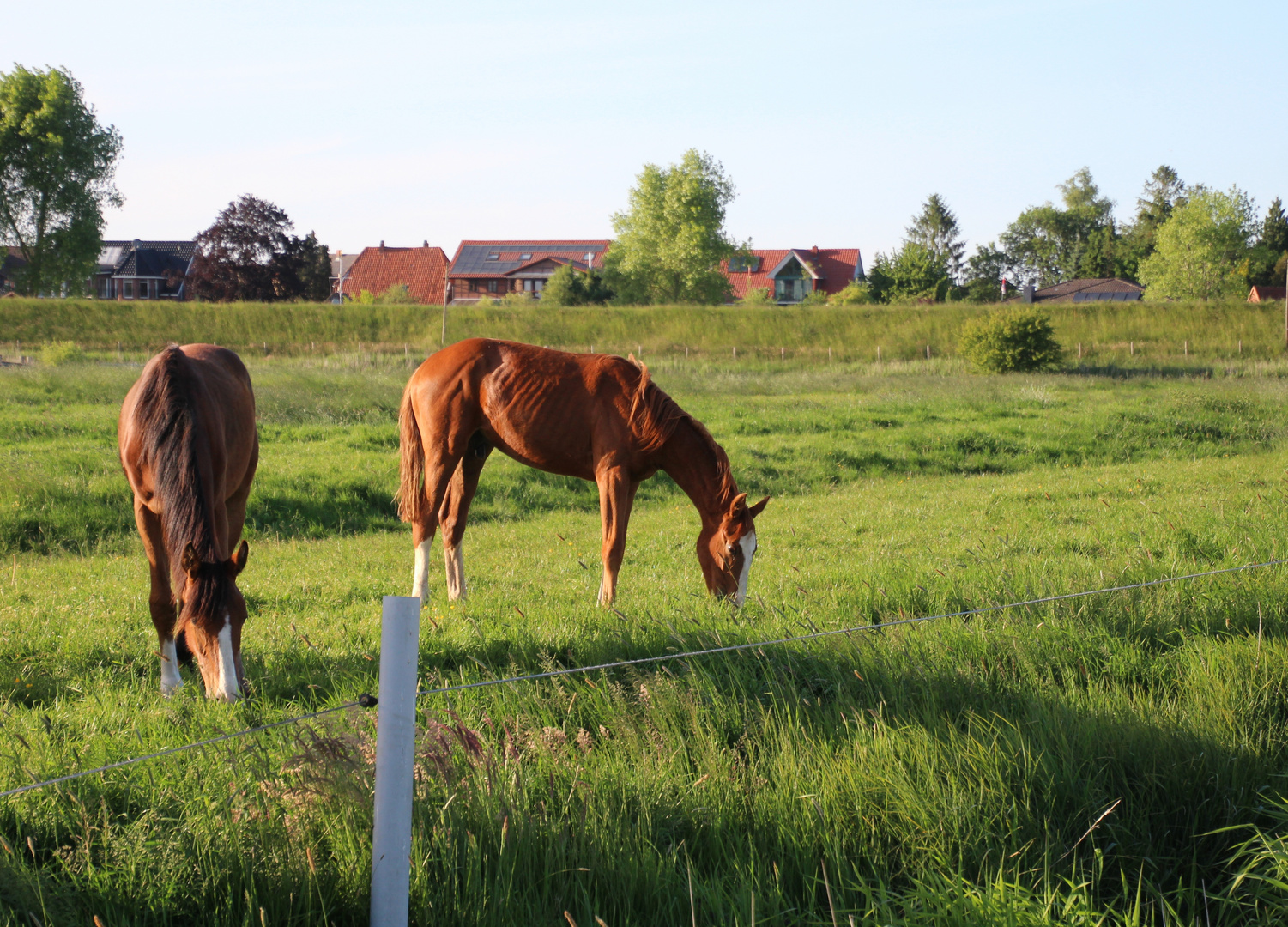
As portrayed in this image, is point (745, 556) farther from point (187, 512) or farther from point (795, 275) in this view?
point (795, 275)

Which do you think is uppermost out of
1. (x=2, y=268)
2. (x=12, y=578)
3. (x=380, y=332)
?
(x=2, y=268)

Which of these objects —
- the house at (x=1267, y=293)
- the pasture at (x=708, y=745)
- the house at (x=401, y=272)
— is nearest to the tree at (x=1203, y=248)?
the house at (x=1267, y=293)

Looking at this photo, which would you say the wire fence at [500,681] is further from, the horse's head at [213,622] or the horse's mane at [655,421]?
the horse's mane at [655,421]

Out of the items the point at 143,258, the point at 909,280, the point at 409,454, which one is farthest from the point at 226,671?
the point at 143,258

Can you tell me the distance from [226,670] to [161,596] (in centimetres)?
141

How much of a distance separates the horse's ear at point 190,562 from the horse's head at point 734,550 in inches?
122

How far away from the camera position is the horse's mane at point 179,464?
4094 mm

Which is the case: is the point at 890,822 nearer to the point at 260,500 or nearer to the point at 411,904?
the point at 411,904

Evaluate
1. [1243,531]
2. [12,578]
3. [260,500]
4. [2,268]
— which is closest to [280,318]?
[2,268]

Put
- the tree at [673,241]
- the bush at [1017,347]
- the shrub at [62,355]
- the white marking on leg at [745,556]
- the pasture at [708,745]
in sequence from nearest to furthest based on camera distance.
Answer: the pasture at [708,745]
the white marking on leg at [745,556]
the shrub at [62,355]
the bush at [1017,347]
the tree at [673,241]

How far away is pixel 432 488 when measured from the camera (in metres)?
7.12

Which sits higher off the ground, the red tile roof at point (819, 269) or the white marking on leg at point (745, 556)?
the red tile roof at point (819, 269)

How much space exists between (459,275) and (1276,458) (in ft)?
272

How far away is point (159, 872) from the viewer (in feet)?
8.46
